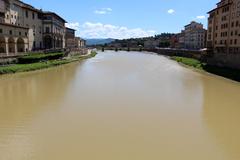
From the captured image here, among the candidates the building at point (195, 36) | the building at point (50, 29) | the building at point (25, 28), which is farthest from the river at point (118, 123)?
the building at point (195, 36)

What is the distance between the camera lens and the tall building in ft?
141

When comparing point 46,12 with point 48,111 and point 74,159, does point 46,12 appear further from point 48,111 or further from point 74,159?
point 74,159

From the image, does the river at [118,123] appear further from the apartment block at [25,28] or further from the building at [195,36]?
the building at [195,36]

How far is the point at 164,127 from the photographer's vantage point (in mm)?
15445

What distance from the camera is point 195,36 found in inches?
4045

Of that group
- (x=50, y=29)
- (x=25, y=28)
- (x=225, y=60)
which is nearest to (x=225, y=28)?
(x=225, y=60)

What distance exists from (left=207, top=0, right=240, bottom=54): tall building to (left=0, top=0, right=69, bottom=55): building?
32.4 meters

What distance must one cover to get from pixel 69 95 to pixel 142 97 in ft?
20.1

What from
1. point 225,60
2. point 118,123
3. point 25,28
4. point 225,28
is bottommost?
point 118,123

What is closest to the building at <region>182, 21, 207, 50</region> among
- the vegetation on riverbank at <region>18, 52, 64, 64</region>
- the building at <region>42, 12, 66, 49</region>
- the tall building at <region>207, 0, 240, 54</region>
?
the tall building at <region>207, 0, 240, 54</region>

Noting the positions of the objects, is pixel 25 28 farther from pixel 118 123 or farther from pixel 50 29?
pixel 118 123

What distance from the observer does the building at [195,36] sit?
326 feet

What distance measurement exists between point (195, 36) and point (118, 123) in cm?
9268

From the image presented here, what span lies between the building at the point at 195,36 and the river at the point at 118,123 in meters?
74.4
